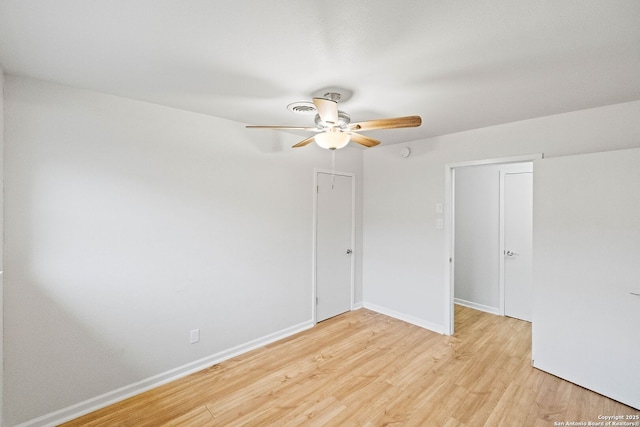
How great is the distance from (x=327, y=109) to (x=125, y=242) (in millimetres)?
1893

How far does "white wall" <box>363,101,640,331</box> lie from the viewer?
2453 mm

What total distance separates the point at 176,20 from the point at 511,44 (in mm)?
1703

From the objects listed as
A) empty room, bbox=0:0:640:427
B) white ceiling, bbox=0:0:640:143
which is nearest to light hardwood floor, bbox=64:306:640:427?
empty room, bbox=0:0:640:427

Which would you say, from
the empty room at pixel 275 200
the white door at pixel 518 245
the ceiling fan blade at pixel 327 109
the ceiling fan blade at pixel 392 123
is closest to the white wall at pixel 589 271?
the empty room at pixel 275 200

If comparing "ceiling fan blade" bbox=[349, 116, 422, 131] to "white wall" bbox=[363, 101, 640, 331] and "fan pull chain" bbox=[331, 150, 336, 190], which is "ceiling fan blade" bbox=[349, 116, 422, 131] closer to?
"white wall" bbox=[363, 101, 640, 331]

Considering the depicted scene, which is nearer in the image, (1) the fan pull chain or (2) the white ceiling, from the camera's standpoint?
(2) the white ceiling

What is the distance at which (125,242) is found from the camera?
7.35 ft

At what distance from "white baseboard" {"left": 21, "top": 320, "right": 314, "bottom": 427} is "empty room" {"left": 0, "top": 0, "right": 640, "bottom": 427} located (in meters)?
0.02

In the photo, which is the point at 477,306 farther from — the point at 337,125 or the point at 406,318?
the point at 337,125

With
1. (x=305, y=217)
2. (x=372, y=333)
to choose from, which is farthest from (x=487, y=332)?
(x=305, y=217)

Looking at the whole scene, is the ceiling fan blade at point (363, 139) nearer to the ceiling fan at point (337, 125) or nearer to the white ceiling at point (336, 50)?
the ceiling fan at point (337, 125)

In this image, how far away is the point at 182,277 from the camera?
2.55 meters

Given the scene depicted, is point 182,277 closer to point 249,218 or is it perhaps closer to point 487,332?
point 249,218

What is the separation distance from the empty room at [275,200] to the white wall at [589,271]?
1 centimetres
